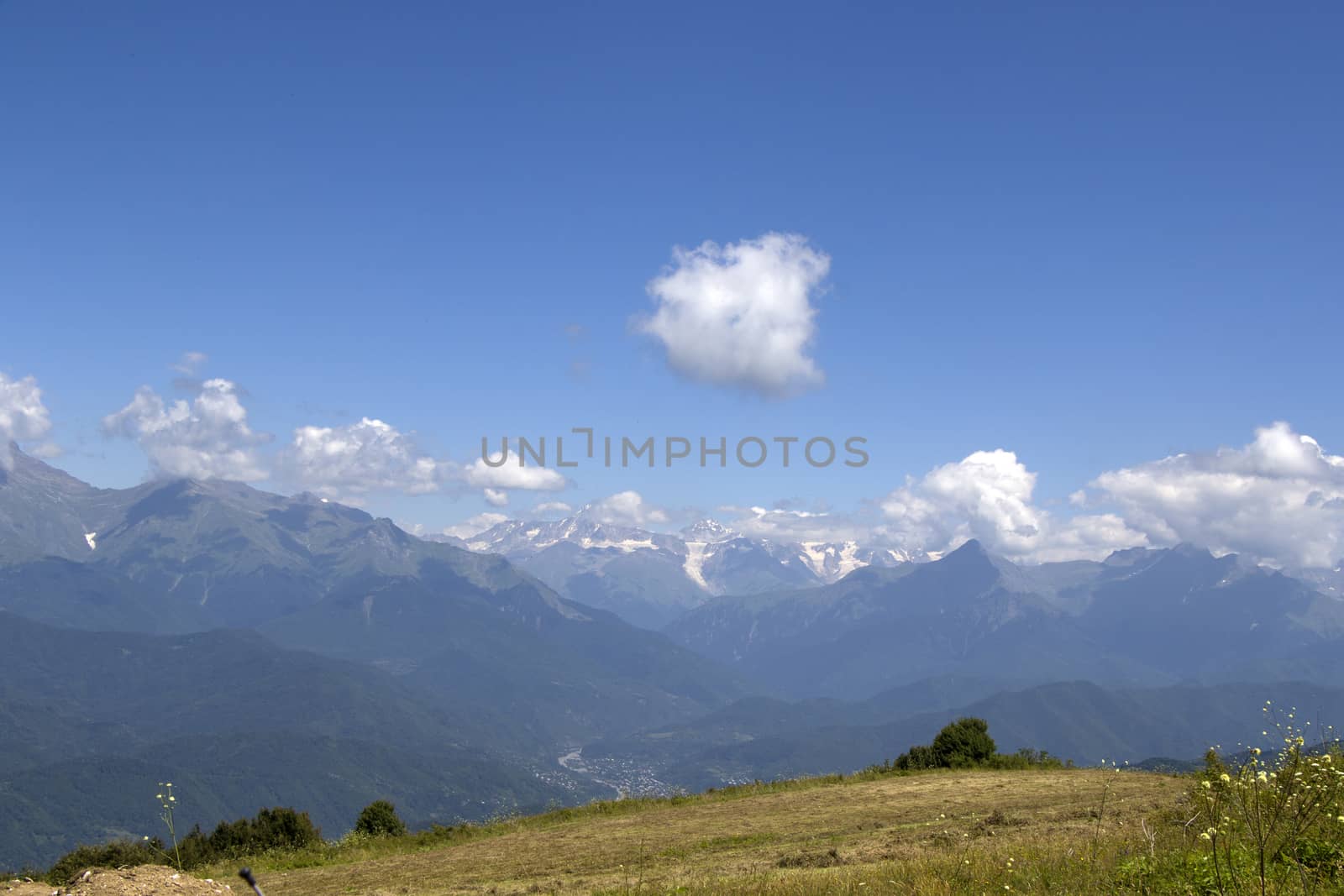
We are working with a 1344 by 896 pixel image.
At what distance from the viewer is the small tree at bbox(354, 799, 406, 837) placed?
36.7 meters

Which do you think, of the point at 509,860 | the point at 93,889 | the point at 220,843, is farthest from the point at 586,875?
the point at 220,843

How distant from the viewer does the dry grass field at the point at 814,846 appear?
13703 millimetres

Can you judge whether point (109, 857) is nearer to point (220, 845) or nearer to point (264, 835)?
point (220, 845)

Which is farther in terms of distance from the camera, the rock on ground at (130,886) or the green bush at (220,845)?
the green bush at (220,845)

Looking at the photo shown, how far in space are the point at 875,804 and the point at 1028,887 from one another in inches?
823

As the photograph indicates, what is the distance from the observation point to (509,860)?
25.8m

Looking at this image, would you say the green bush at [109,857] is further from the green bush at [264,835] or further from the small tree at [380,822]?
the small tree at [380,822]

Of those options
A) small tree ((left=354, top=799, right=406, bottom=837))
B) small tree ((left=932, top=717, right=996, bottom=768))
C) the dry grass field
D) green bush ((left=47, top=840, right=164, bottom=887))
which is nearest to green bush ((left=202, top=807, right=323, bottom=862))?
small tree ((left=354, top=799, right=406, bottom=837))

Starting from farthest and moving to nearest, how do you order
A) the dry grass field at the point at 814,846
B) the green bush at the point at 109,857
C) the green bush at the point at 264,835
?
the green bush at the point at 264,835
the green bush at the point at 109,857
the dry grass field at the point at 814,846

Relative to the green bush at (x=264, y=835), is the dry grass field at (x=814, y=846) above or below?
above

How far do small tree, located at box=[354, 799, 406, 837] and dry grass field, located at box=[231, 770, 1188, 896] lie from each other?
4861 mm

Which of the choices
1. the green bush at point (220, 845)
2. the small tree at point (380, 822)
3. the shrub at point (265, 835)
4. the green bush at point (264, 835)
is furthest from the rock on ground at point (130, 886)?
the small tree at point (380, 822)

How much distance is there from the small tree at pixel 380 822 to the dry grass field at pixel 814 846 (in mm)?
4861

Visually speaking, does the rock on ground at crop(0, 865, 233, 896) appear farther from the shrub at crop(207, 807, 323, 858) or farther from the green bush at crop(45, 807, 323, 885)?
the shrub at crop(207, 807, 323, 858)
